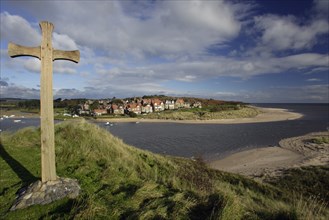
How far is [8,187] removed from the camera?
18.7 feet

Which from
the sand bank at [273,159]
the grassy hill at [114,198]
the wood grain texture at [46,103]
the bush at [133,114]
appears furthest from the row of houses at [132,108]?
the wood grain texture at [46,103]

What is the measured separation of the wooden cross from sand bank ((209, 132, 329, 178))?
581 inches

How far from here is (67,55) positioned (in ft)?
18.7

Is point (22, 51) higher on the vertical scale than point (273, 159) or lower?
higher

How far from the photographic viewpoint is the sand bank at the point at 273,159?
1902 centimetres

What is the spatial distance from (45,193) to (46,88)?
213 centimetres

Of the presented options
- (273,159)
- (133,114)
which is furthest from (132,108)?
(273,159)

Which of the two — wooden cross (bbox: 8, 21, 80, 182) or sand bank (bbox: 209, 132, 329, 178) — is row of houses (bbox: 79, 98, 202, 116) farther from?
wooden cross (bbox: 8, 21, 80, 182)

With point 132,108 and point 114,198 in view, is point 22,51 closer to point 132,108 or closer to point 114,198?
point 114,198

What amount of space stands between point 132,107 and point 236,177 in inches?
3320

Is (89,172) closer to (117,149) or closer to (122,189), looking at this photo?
(122,189)

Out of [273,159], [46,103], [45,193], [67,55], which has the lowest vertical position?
[273,159]

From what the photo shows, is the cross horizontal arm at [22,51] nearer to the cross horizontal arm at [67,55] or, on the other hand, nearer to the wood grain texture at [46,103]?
the wood grain texture at [46,103]

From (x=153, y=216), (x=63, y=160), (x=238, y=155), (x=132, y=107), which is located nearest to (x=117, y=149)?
(x=63, y=160)
